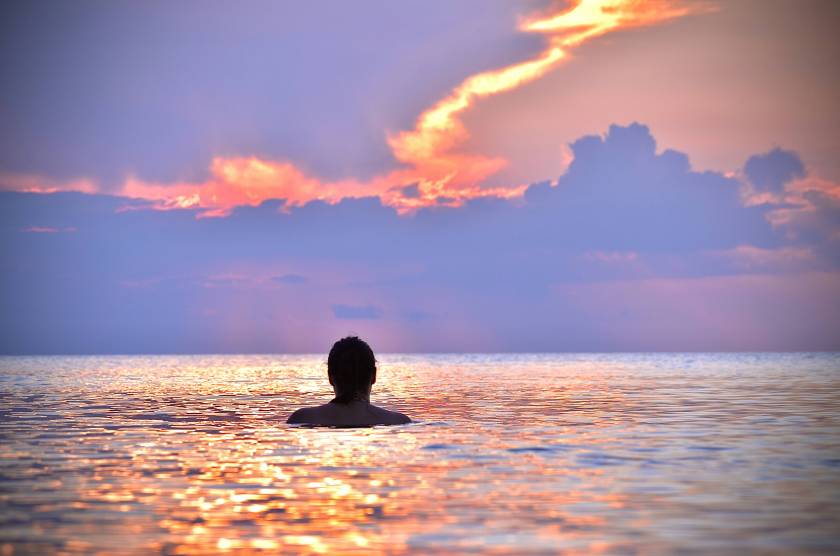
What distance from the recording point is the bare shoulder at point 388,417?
21359 mm

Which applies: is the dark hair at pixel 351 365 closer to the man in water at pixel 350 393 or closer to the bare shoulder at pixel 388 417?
the man in water at pixel 350 393

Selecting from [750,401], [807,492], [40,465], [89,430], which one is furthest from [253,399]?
[807,492]

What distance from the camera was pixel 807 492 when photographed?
12781 mm

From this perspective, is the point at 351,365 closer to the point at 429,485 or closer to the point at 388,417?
the point at 388,417

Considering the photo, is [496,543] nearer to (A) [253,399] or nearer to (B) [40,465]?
(B) [40,465]

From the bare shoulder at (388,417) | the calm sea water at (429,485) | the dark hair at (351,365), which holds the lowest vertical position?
the calm sea water at (429,485)

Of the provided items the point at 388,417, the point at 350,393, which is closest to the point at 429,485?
the point at 350,393

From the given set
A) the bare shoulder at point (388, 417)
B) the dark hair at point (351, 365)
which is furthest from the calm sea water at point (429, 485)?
the dark hair at point (351, 365)

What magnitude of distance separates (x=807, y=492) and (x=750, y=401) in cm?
2228

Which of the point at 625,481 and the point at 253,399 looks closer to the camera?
the point at 625,481

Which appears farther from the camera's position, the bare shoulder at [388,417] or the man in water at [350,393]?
the bare shoulder at [388,417]

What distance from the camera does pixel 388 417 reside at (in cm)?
2194

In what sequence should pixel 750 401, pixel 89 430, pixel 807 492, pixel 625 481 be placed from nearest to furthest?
pixel 807 492 → pixel 625 481 → pixel 89 430 → pixel 750 401

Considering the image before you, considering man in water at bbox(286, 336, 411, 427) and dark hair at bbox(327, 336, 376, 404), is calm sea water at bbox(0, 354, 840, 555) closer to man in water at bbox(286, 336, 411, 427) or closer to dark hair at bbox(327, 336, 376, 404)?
man in water at bbox(286, 336, 411, 427)
